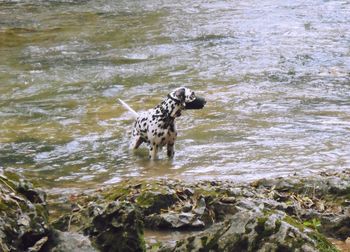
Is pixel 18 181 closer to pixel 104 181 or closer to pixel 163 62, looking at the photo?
pixel 104 181

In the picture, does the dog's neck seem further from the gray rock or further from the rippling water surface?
the gray rock

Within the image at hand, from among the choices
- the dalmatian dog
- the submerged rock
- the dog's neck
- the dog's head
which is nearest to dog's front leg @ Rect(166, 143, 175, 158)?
the dalmatian dog

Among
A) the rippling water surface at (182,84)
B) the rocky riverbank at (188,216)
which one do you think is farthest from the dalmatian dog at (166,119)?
the rocky riverbank at (188,216)

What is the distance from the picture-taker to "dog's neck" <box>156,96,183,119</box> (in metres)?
7.70

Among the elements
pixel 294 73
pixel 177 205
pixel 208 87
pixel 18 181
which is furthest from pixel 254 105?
pixel 18 181

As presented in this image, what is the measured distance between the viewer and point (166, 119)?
306 inches

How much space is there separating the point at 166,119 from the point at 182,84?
13.3 feet

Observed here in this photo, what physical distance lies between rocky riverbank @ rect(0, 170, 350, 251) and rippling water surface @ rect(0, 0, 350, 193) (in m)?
1.15

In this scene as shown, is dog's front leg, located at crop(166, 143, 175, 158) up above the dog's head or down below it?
below

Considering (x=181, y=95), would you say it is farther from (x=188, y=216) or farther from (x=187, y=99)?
(x=188, y=216)

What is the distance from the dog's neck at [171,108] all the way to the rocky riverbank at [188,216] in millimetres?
1763

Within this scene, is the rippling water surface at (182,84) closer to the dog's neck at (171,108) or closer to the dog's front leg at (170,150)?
the dog's front leg at (170,150)

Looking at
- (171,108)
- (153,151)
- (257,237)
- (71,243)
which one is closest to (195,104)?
(171,108)

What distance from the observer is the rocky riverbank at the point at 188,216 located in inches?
143
